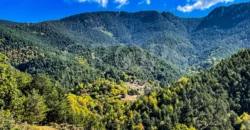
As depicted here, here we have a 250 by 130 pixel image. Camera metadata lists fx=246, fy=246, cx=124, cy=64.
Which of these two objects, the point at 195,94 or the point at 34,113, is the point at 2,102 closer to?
the point at 34,113

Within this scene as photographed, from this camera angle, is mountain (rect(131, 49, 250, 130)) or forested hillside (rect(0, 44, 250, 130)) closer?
forested hillside (rect(0, 44, 250, 130))

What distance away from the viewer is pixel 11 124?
38.0m

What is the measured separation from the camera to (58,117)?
77812mm

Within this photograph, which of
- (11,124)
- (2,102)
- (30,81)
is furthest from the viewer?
(30,81)

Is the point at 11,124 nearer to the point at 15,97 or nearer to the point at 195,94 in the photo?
the point at 15,97

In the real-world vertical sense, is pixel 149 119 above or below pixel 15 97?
below

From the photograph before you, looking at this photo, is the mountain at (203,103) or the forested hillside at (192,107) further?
the mountain at (203,103)

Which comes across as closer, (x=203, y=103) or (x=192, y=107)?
(x=192, y=107)

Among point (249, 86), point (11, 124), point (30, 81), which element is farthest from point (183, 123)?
point (11, 124)

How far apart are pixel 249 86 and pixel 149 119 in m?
75.4

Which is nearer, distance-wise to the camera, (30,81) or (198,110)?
(30,81)

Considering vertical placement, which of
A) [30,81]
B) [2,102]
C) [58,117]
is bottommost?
[58,117]

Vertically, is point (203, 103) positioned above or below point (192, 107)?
above

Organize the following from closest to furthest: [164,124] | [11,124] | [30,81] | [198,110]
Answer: [11,124] < [30,81] < [164,124] < [198,110]
